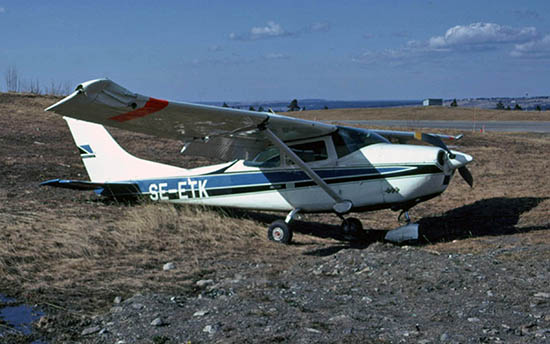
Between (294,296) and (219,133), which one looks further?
(219,133)

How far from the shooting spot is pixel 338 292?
6.11 m

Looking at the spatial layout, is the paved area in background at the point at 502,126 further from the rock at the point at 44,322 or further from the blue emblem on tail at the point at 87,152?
the rock at the point at 44,322

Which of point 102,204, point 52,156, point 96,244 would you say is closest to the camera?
point 96,244

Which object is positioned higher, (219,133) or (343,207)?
(219,133)

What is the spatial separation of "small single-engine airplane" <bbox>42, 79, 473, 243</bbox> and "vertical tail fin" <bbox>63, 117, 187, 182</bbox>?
23 mm

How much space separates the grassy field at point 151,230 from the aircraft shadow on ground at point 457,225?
20 millimetres

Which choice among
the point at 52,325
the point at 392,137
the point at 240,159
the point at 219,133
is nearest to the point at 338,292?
the point at 52,325

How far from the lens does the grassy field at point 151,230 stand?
21.9 ft

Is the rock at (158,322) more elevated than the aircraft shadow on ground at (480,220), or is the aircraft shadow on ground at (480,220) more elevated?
the rock at (158,322)

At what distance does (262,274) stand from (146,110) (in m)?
2.46

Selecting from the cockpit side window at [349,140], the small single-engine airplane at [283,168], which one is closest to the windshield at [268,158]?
the small single-engine airplane at [283,168]

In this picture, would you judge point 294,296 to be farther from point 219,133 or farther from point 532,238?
point 532,238

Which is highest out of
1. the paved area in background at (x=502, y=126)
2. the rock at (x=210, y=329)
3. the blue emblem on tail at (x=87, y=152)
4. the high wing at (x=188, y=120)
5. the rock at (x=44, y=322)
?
the high wing at (x=188, y=120)

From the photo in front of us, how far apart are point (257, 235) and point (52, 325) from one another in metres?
4.81
